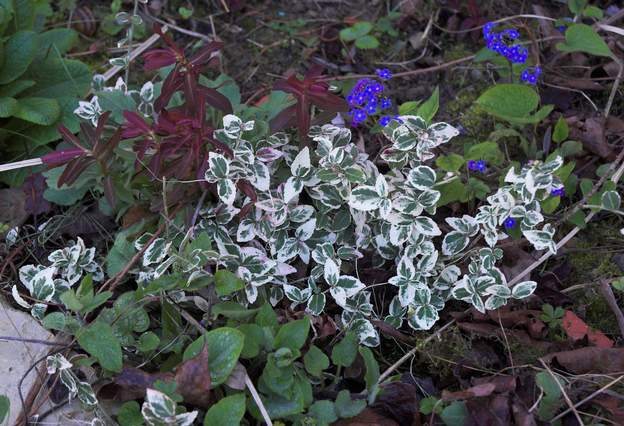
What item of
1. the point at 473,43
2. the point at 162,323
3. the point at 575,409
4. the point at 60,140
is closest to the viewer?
the point at 575,409

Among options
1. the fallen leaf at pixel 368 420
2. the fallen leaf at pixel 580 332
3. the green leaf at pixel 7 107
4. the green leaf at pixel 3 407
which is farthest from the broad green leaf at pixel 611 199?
the green leaf at pixel 7 107

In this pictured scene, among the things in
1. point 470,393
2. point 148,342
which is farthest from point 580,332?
point 148,342

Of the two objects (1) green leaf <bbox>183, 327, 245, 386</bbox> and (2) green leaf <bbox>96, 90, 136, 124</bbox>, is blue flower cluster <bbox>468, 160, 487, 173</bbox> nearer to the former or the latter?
(1) green leaf <bbox>183, 327, 245, 386</bbox>

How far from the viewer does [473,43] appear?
305 centimetres

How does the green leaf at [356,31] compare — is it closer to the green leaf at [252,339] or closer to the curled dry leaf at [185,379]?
the green leaf at [252,339]

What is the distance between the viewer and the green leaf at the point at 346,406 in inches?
71.9

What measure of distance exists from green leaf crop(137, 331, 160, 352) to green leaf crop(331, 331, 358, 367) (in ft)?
1.62

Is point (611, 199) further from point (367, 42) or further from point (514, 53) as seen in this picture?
point (367, 42)

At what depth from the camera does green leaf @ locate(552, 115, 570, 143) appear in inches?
96.0

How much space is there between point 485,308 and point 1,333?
146 cm

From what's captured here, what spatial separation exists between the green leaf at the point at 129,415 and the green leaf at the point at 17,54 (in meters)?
1.38

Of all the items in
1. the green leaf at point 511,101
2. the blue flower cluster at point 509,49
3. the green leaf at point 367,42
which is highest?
the blue flower cluster at point 509,49

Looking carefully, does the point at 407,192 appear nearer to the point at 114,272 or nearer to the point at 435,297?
the point at 435,297

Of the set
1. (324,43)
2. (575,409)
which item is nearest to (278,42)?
(324,43)
